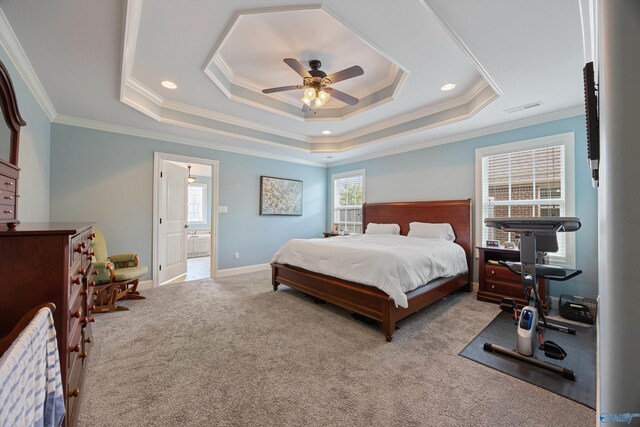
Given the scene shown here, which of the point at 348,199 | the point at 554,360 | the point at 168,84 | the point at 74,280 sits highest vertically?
the point at 168,84

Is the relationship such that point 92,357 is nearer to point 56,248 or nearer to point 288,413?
point 56,248

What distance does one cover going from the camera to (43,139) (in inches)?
122

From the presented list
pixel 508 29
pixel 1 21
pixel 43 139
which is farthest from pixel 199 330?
pixel 508 29

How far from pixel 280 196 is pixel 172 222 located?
2137 mm

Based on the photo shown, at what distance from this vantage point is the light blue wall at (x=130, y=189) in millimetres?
3484

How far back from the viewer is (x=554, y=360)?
2.06 m

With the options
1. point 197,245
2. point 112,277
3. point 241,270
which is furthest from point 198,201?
point 112,277

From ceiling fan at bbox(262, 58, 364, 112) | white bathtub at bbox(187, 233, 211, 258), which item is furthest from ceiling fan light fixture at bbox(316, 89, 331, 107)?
white bathtub at bbox(187, 233, 211, 258)

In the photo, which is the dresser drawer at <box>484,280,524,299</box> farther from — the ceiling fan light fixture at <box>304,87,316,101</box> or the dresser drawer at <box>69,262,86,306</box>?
the dresser drawer at <box>69,262,86,306</box>

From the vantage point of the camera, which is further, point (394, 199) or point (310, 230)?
point (310, 230)

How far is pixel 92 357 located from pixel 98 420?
0.86m

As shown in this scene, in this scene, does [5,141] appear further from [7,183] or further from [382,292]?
[382,292]

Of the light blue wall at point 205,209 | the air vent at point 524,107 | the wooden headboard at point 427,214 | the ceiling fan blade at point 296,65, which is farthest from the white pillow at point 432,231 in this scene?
the light blue wall at point 205,209

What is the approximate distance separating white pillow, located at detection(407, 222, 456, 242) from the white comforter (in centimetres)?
32
